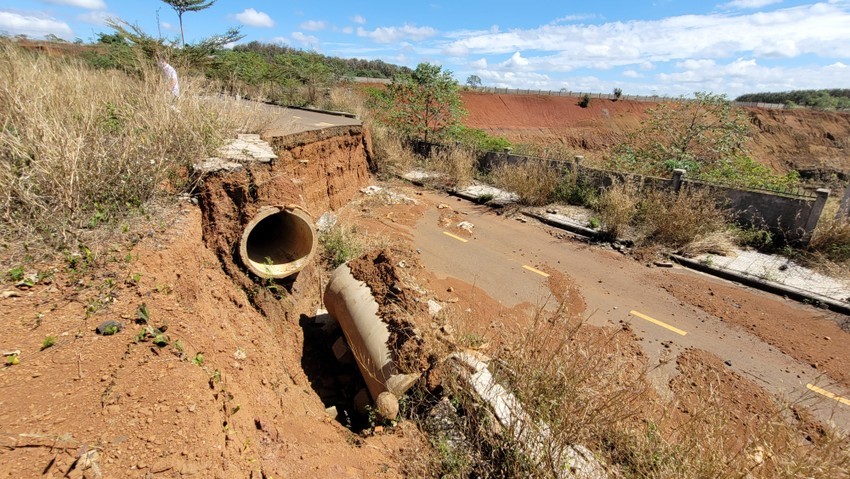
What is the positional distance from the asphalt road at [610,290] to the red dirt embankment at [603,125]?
28.9m

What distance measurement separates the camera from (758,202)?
8008mm

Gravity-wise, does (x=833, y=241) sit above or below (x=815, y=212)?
below

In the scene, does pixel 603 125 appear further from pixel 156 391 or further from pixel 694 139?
pixel 156 391

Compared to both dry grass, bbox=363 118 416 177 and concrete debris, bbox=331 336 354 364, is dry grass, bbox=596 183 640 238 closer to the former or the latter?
concrete debris, bbox=331 336 354 364

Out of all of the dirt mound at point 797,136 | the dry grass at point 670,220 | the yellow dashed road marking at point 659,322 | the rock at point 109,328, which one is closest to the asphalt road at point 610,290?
the yellow dashed road marking at point 659,322

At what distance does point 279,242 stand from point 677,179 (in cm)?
843

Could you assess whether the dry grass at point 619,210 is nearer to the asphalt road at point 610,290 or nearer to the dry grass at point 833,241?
the asphalt road at point 610,290

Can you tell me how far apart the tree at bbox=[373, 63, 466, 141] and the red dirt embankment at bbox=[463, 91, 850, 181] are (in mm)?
22645

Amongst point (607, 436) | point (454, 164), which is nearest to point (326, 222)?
point (607, 436)

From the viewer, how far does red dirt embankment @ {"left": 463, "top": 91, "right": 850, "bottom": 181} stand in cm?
3706

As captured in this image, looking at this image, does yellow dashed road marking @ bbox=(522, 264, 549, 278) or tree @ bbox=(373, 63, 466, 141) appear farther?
tree @ bbox=(373, 63, 466, 141)

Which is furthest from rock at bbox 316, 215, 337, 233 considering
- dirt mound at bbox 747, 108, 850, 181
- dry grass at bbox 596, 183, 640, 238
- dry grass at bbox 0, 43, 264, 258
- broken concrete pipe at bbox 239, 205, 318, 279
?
dirt mound at bbox 747, 108, 850, 181

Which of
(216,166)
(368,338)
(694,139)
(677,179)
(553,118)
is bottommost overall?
(368,338)

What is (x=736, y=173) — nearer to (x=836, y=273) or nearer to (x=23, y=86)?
(x=836, y=273)
